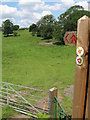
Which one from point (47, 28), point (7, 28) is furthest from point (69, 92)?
point (7, 28)

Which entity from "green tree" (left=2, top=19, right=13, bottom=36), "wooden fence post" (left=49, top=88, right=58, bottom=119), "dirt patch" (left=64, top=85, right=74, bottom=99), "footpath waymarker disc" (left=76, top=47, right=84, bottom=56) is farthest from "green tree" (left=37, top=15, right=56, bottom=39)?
"footpath waymarker disc" (left=76, top=47, right=84, bottom=56)

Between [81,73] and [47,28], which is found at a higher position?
[47,28]

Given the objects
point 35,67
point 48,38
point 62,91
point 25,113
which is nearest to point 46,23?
point 48,38

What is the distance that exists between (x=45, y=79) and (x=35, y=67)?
2.71m

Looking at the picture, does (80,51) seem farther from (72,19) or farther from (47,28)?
(47,28)

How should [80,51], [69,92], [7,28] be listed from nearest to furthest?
[80,51]
[69,92]
[7,28]

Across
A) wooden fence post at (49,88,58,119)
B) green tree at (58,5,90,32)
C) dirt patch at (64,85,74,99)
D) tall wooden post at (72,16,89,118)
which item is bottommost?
dirt patch at (64,85,74,99)

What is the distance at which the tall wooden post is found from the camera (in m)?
1.47

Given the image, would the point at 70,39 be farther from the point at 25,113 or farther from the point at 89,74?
the point at 25,113

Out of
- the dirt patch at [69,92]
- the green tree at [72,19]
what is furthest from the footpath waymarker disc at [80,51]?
the green tree at [72,19]

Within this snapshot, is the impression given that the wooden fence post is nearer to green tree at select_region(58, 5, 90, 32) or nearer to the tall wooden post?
the tall wooden post

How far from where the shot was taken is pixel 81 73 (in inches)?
60.0

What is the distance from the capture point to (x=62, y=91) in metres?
6.21

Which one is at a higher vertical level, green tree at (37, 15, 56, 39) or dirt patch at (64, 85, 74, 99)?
green tree at (37, 15, 56, 39)
